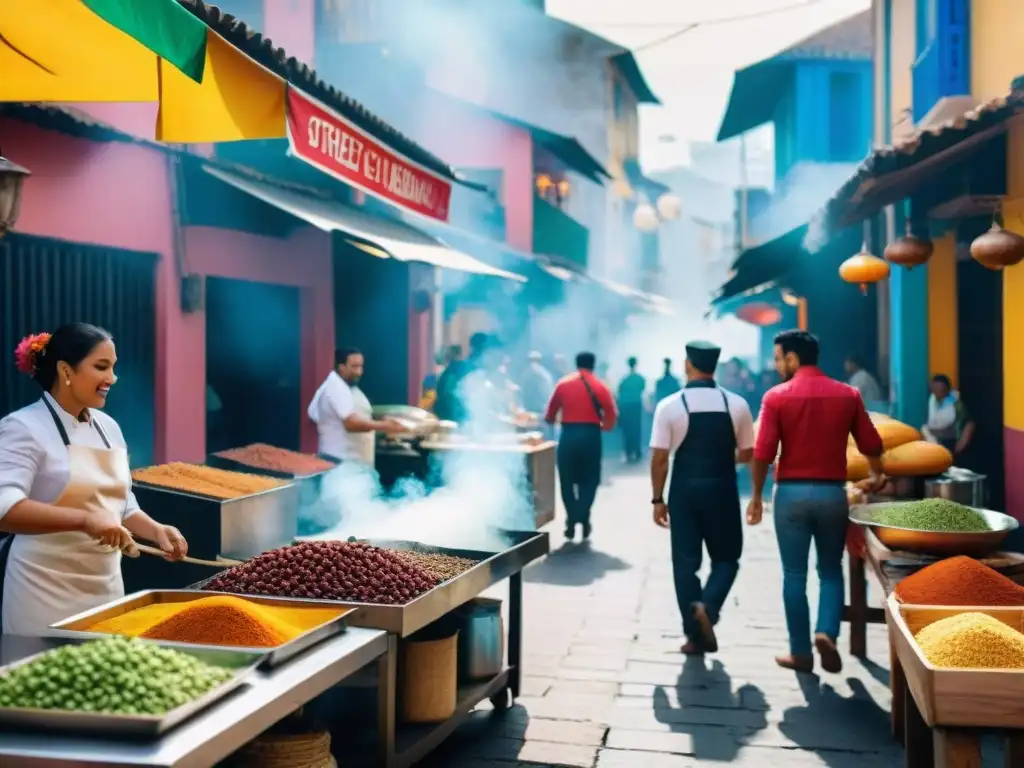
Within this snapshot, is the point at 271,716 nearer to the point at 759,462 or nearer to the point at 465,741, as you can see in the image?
the point at 465,741

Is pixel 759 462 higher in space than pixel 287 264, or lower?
lower

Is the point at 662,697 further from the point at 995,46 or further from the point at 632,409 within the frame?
the point at 632,409

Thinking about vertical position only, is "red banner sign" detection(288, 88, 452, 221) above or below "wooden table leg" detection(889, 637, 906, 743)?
above

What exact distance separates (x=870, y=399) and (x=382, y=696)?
1129 centimetres

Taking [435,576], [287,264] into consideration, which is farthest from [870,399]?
[435,576]

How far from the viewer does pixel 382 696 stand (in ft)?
14.5

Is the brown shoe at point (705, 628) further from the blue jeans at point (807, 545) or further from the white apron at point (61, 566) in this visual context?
the white apron at point (61, 566)

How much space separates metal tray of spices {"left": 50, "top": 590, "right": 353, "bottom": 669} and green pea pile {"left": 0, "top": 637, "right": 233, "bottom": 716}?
29 centimetres

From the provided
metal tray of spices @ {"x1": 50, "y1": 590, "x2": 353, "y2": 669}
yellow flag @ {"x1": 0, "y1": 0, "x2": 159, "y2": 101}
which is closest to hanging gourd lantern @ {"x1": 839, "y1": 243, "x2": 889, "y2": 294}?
yellow flag @ {"x1": 0, "y1": 0, "x2": 159, "y2": 101}

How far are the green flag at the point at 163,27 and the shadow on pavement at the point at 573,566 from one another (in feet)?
20.8

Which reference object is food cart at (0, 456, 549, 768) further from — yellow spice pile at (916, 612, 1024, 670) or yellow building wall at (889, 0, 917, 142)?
yellow building wall at (889, 0, 917, 142)

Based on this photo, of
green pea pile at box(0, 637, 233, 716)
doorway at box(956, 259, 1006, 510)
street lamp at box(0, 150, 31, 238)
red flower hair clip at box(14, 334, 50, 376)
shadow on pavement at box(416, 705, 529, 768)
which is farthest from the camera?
doorway at box(956, 259, 1006, 510)

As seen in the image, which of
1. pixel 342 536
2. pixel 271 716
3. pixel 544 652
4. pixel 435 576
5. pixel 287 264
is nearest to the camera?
pixel 271 716

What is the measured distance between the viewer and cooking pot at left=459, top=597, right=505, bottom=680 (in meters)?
5.79
